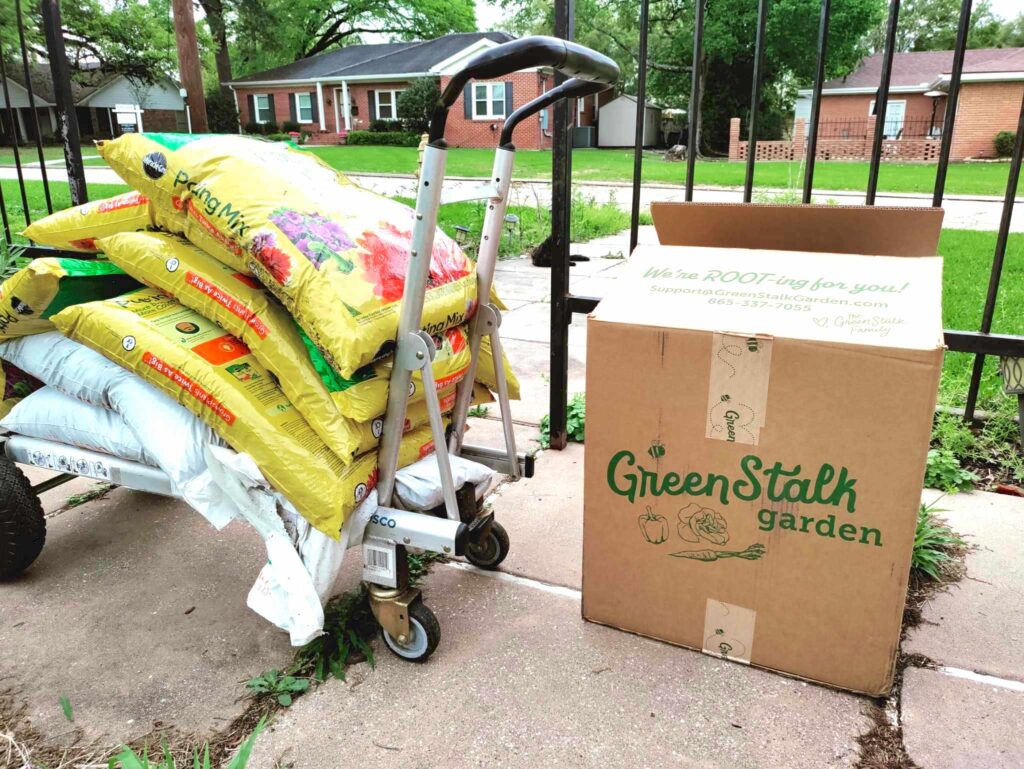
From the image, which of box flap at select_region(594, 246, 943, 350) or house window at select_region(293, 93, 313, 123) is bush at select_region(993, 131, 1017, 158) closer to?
house window at select_region(293, 93, 313, 123)

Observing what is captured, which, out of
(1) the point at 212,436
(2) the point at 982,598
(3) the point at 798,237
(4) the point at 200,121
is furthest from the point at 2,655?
(4) the point at 200,121

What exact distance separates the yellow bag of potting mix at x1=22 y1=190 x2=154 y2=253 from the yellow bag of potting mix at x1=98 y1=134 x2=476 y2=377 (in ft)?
0.44

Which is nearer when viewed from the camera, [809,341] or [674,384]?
[809,341]

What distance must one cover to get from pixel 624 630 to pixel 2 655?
5.16 feet

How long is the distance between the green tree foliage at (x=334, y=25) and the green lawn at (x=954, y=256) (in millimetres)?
28718

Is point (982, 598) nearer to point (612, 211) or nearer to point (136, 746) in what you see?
point (136, 746)

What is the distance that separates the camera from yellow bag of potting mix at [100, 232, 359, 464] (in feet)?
5.69

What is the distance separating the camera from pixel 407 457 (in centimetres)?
193

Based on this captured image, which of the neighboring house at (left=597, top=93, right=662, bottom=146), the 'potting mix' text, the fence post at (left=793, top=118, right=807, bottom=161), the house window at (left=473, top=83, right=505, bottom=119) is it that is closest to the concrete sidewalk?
the 'potting mix' text

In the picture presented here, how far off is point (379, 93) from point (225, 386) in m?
32.3

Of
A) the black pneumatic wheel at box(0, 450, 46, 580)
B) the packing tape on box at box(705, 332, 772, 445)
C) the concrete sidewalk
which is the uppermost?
the packing tape on box at box(705, 332, 772, 445)

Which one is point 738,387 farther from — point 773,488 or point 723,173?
point 723,173

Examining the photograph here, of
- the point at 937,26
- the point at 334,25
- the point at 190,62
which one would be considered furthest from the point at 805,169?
the point at 937,26

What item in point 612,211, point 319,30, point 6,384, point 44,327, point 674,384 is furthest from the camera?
point 319,30
